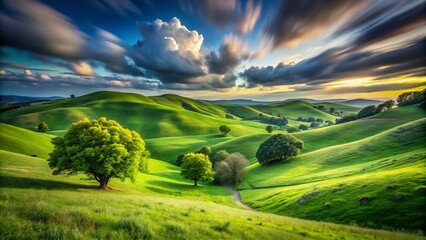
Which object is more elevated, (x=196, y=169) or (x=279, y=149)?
(x=279, y=149)

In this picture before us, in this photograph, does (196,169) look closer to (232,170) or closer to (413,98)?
(232,170)

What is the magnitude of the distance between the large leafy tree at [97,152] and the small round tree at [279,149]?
211 ft

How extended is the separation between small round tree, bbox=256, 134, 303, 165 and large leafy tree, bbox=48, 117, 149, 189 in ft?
211

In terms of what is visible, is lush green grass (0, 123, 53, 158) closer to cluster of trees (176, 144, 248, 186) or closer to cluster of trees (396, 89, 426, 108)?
cluster of trees (176, 144, 248, 186)

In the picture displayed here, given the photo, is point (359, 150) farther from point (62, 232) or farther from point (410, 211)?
point (62, 232)

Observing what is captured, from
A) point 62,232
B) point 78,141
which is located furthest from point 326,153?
point 62,232

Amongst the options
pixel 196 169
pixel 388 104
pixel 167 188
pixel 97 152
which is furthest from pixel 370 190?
pixel 388 104

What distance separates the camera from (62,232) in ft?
25.2

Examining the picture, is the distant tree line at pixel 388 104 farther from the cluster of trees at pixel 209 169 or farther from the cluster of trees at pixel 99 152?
the cluster of trees at pixel 99 152

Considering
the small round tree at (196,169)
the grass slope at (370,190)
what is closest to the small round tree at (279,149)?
the grass slope at (370,190)

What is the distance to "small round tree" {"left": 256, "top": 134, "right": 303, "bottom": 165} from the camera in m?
87.6

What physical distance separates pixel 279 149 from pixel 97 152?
71958mm

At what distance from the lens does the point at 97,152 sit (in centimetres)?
3120

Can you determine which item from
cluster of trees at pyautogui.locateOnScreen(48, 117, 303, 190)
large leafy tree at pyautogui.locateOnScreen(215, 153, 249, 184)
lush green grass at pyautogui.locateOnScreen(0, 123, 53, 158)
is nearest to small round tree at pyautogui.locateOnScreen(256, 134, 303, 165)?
large leafy tree at pyautogui.locateOnScreen(215, 153, 249, 184)
